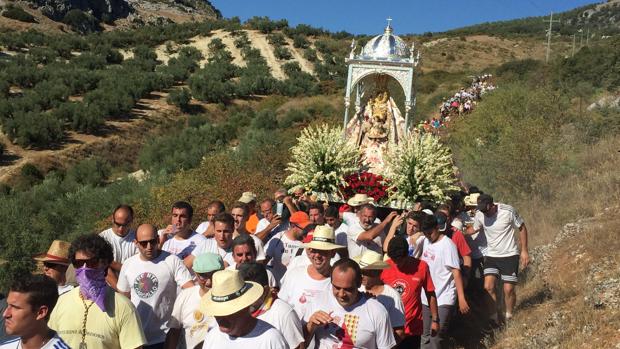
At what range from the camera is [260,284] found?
3.91m

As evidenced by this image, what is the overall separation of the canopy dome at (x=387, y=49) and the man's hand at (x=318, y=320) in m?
10.5

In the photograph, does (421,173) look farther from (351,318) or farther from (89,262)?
(89,262)

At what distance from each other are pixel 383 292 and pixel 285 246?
6.52ft

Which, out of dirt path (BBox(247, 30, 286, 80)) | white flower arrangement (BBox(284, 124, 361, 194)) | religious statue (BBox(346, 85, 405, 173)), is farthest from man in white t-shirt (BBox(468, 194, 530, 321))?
dirt path (BBox(247, 30, 286, 80))

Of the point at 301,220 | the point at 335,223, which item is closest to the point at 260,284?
the point at 301,220

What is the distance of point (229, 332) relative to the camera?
10.5 ft

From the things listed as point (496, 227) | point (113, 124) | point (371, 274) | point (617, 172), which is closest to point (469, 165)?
point (617, 172)

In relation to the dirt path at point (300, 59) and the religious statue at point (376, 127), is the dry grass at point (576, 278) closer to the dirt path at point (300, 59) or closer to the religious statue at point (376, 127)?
the religious statue at point (376, 127)

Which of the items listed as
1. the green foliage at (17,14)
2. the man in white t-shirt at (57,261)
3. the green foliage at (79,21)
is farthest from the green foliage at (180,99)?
the man in white t-shirt at (57,261)

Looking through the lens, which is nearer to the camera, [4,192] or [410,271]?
[410,271]

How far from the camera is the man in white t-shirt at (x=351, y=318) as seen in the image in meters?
3.88

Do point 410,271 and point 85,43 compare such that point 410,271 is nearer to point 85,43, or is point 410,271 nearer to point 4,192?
point 4,192

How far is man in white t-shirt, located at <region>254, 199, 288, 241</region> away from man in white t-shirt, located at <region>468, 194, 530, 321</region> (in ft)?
8.40

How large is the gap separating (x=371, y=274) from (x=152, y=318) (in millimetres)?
1800
